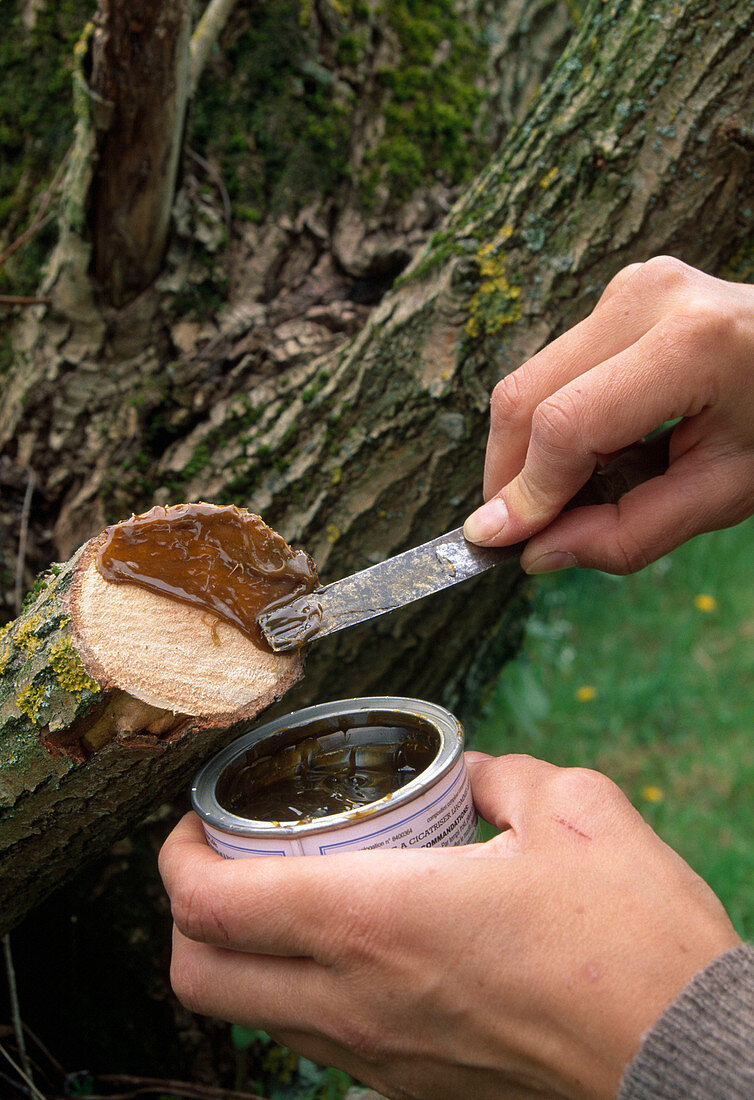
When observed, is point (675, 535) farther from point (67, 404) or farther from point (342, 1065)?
point (67, 404)

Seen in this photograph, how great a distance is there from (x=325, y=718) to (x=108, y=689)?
371 mm

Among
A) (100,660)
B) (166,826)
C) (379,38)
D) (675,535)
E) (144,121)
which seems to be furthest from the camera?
(379,38)

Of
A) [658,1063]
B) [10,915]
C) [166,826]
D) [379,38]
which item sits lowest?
[166,826]

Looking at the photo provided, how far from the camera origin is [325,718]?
4.14 ft

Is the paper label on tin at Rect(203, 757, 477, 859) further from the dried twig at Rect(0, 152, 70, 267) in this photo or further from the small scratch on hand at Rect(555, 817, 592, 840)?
the dried twig at Rect(0, 152, 70, 267)

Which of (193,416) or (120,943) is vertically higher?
(193,416)

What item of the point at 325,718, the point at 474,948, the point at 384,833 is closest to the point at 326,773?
the point at 325,718

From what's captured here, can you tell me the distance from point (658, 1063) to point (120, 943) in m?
1.48

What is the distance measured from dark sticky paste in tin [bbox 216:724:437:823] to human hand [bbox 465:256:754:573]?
1.33 feet

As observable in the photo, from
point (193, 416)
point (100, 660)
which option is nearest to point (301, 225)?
point (193, 416)

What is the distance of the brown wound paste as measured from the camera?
1102 mm

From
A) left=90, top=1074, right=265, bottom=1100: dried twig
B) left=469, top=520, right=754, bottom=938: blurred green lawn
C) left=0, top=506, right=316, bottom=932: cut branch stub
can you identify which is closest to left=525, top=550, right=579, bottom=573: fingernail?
left=0, top=506, right=316, bottom=932: cut branch stub

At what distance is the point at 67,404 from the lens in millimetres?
1974

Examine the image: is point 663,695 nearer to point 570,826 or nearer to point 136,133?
point 570,826
